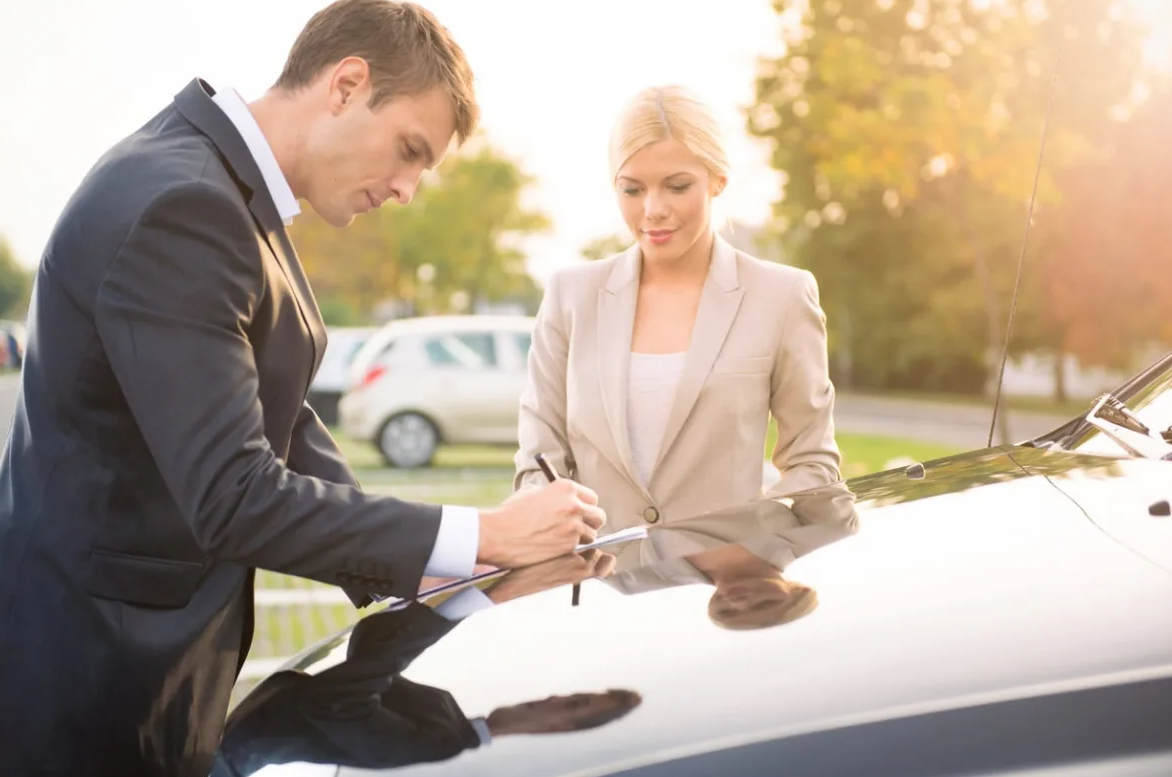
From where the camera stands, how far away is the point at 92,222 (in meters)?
1.94

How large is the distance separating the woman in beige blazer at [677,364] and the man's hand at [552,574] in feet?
3.82

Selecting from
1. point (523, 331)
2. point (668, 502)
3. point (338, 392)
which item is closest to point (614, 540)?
point (668, 502)

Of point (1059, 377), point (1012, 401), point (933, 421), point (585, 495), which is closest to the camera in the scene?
point (585, 495)

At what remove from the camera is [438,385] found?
17891 millimetres

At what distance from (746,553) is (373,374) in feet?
53.1

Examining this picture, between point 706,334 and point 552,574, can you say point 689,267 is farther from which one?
point 552,574

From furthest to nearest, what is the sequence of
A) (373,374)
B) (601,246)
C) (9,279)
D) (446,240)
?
(9,279), (446,240), (601,246), (373,374)

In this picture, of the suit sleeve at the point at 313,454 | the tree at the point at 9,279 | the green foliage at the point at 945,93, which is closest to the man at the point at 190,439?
the suit sleeve at the point at 313,454

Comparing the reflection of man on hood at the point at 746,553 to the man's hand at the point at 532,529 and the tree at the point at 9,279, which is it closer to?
the man's hand at the point at 532,529

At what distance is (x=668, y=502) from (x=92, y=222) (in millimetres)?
1733

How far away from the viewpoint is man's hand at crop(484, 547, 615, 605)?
6.64 ft

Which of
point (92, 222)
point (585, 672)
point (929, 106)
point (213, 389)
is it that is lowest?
point (585, 672)

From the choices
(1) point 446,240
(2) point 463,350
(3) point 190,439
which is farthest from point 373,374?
(1) point 446,240

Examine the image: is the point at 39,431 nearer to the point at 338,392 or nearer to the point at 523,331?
the point at 523,331
